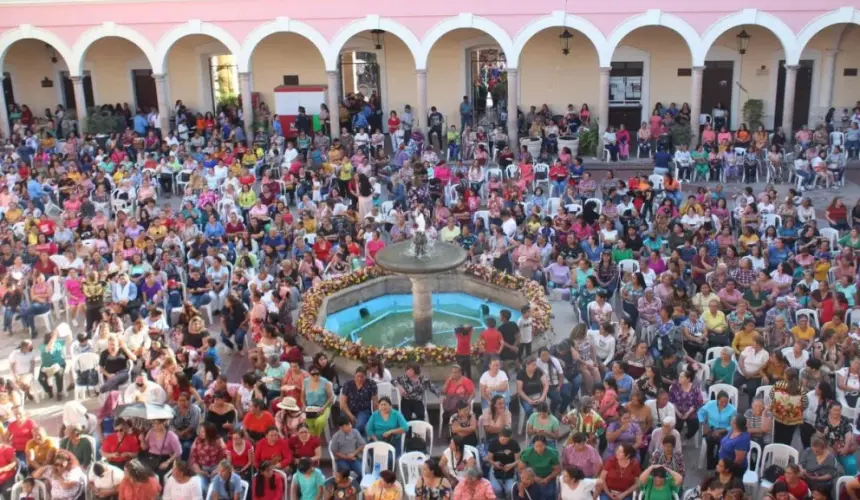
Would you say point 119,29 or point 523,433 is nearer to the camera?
point 523,433

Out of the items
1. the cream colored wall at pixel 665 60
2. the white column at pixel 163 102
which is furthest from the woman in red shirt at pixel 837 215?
the white column at pixel 163 102

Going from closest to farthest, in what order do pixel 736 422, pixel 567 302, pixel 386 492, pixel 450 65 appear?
pixel 386 492
pixel 736 422
pixel 567 302
pixel 450 65

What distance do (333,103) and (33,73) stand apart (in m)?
9.12

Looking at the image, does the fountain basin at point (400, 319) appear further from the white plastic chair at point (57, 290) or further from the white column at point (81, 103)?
the white column at point (81, 103)

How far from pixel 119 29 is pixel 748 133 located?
14139 millimetres

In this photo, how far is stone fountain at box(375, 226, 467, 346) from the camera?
1073 centimetres

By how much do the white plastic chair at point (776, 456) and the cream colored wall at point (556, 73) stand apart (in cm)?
1589

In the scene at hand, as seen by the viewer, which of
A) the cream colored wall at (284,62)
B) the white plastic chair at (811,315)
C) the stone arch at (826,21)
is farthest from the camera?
the cream colored wall at (284,62)

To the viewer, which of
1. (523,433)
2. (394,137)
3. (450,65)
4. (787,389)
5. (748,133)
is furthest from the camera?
(450,65)

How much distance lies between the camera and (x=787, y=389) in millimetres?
8758

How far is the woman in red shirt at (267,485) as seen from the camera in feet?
25.6

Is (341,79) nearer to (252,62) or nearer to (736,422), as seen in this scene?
(252,62)

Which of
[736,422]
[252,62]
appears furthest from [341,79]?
[736,422]

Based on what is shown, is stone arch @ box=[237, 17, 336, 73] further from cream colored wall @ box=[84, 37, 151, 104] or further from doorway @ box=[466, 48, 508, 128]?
cream colored wall @ box=[84, 37, 151, 104]
